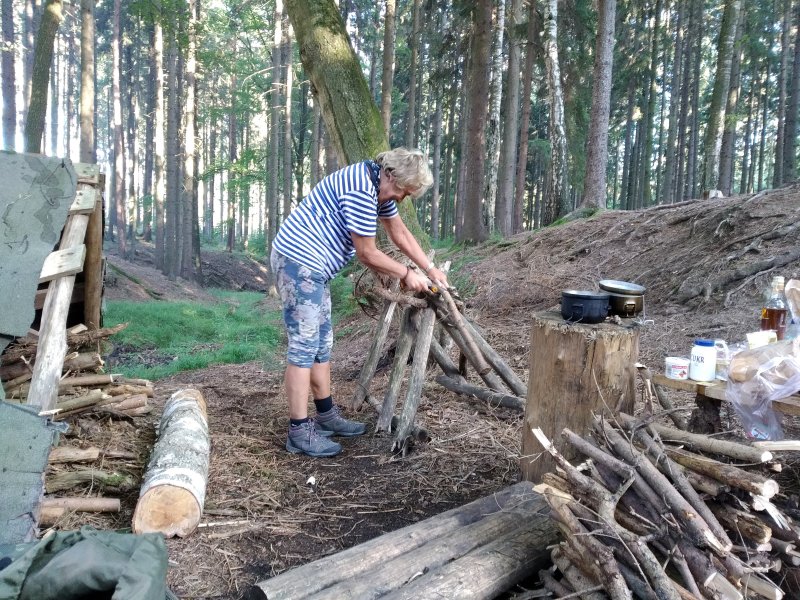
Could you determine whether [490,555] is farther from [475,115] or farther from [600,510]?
[475,115]

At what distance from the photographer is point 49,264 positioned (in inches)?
136

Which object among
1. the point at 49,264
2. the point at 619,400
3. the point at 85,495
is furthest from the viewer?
the point at 49,264

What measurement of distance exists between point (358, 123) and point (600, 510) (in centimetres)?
579

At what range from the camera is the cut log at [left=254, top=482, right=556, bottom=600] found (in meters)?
2.06

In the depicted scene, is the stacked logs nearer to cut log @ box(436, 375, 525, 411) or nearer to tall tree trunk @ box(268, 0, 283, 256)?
cut log @ box(436, 375, 525, 411)

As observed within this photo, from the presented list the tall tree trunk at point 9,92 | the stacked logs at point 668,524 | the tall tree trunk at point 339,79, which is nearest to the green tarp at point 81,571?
the stacked logs at point 668,524

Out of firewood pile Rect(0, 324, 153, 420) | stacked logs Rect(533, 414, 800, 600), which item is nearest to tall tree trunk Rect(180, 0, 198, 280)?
firewood pile Rect(0, 324, 153, 420)

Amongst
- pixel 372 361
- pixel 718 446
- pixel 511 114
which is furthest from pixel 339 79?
pixel 511 114

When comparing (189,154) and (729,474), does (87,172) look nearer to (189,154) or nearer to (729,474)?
(729,474)

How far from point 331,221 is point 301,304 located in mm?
576

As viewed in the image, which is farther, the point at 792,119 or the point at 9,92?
the point at 792,119

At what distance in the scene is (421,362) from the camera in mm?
4066

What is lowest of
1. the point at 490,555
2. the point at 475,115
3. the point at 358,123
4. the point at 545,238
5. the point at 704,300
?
the point at 490,555

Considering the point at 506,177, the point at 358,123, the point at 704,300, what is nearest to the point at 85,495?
the point at 358,123
